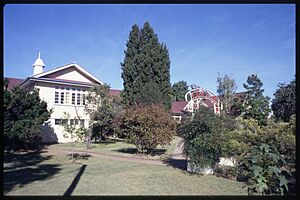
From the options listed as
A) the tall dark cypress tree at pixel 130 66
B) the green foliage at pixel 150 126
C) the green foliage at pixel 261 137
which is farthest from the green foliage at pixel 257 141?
the tall dark cypress tree at pixel 130 66

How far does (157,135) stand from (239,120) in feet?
16.0

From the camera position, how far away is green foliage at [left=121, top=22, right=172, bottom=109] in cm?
2266

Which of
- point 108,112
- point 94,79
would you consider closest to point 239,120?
point 108,112

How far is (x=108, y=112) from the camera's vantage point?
54.4 feet

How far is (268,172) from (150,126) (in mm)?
7051

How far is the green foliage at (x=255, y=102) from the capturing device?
59.7 feet

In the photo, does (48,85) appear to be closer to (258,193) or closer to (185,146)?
(185,146)

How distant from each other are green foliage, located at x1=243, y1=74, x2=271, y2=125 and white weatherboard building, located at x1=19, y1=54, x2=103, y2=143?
12829 mm

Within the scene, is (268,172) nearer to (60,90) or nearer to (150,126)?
(150,126)

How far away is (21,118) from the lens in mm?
13312

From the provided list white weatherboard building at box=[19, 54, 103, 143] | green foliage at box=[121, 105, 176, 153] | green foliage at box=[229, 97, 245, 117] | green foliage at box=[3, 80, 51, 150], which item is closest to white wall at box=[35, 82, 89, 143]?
white weatherboard building at box=[19, 54, 103, 143]

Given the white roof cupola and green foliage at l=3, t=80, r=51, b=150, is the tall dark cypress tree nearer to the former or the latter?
the white roof cupola

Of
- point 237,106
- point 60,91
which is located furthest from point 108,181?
point 237,106

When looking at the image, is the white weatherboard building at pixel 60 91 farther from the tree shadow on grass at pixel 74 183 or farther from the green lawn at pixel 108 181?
the tree shadow on grass at pixel 74 183
